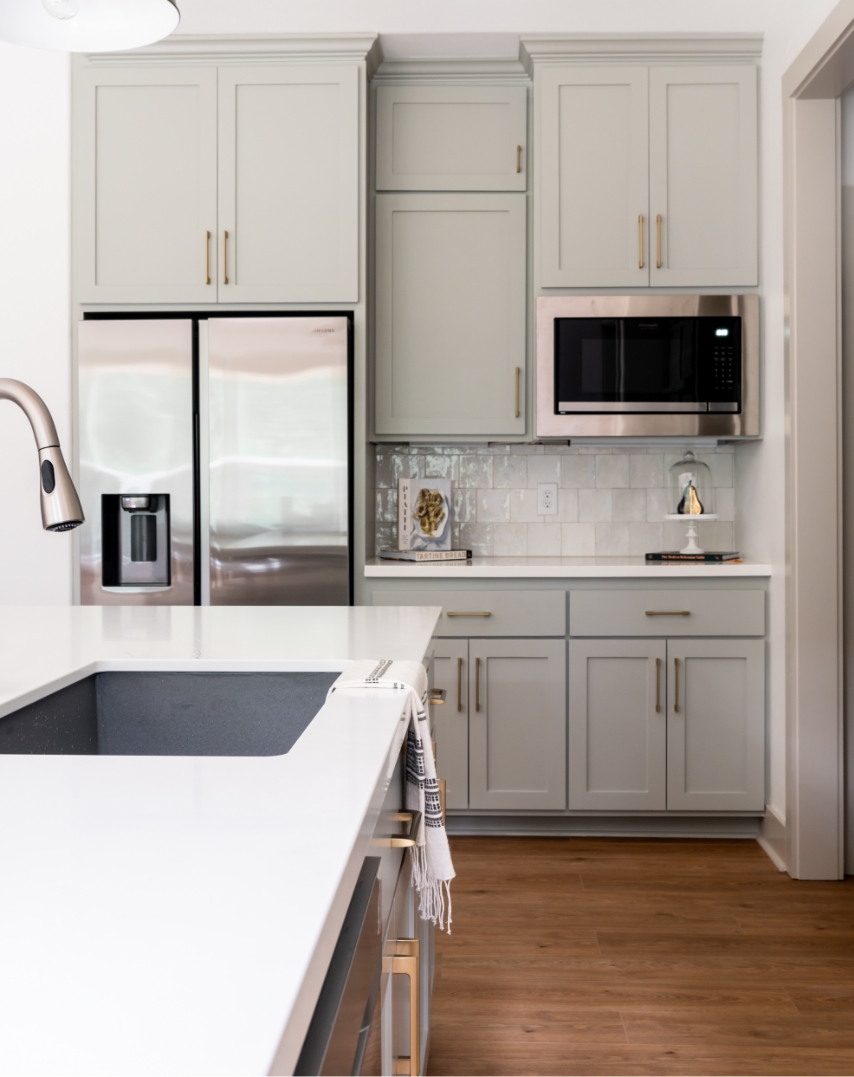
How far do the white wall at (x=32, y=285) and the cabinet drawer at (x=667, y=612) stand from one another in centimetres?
176

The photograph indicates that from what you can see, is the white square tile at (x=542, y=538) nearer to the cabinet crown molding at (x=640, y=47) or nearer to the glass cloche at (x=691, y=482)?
the glass cloche at (x=691, y=482)

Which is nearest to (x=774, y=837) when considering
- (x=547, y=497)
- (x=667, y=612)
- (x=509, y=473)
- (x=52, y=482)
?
(x=667, y=612)

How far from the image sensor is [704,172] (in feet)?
9.84

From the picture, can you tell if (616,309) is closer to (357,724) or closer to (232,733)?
(232,733)

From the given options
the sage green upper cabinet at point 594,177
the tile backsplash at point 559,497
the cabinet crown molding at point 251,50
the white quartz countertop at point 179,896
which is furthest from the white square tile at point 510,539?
the white quartz countertop at point 179,896

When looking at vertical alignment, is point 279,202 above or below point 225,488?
above

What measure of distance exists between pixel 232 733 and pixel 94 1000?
0.90 m

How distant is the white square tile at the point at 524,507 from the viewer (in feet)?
11.3

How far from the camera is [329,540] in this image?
2902 millimetres

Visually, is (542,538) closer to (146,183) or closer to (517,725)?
(517,725)

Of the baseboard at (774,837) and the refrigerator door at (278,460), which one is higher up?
the refrigerator door at (278,460)

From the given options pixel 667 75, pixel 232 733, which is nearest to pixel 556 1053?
pixel 232 733

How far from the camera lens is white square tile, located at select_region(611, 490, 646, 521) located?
3.43m

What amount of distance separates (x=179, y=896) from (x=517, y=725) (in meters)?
2.49
